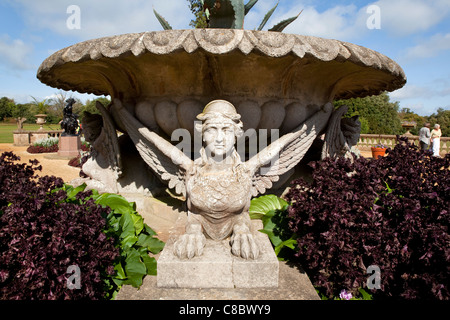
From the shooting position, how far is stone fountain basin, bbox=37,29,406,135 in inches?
82.0

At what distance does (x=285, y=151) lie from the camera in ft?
9.91

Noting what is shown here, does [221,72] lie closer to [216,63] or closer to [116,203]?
[216,63]

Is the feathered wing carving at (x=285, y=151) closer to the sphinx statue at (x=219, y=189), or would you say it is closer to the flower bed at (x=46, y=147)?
the sphinx statue at (x=219, y=189)

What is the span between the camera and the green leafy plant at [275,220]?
2.46m

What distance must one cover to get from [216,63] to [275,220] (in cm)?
148

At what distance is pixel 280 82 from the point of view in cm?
287

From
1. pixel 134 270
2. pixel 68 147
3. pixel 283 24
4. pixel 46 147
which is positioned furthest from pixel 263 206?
pixel 46 147

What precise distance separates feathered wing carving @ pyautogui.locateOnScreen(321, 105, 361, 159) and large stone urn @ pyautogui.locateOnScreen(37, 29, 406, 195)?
1 cm

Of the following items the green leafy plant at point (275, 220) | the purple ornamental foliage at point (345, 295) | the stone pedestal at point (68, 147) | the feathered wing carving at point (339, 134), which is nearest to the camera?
the purple ornamental foliage at point (345, 295)

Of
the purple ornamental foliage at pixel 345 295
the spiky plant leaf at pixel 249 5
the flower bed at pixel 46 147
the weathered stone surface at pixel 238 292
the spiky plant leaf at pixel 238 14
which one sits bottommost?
the purple ornamental foliage at pixel 345 295

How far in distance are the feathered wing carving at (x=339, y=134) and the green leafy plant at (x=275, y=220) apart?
816 mm

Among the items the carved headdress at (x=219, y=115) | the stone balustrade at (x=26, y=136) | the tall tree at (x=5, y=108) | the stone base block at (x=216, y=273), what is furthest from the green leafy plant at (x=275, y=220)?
the tall tree at (x=5, y=108)

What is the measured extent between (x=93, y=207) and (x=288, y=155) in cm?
182
